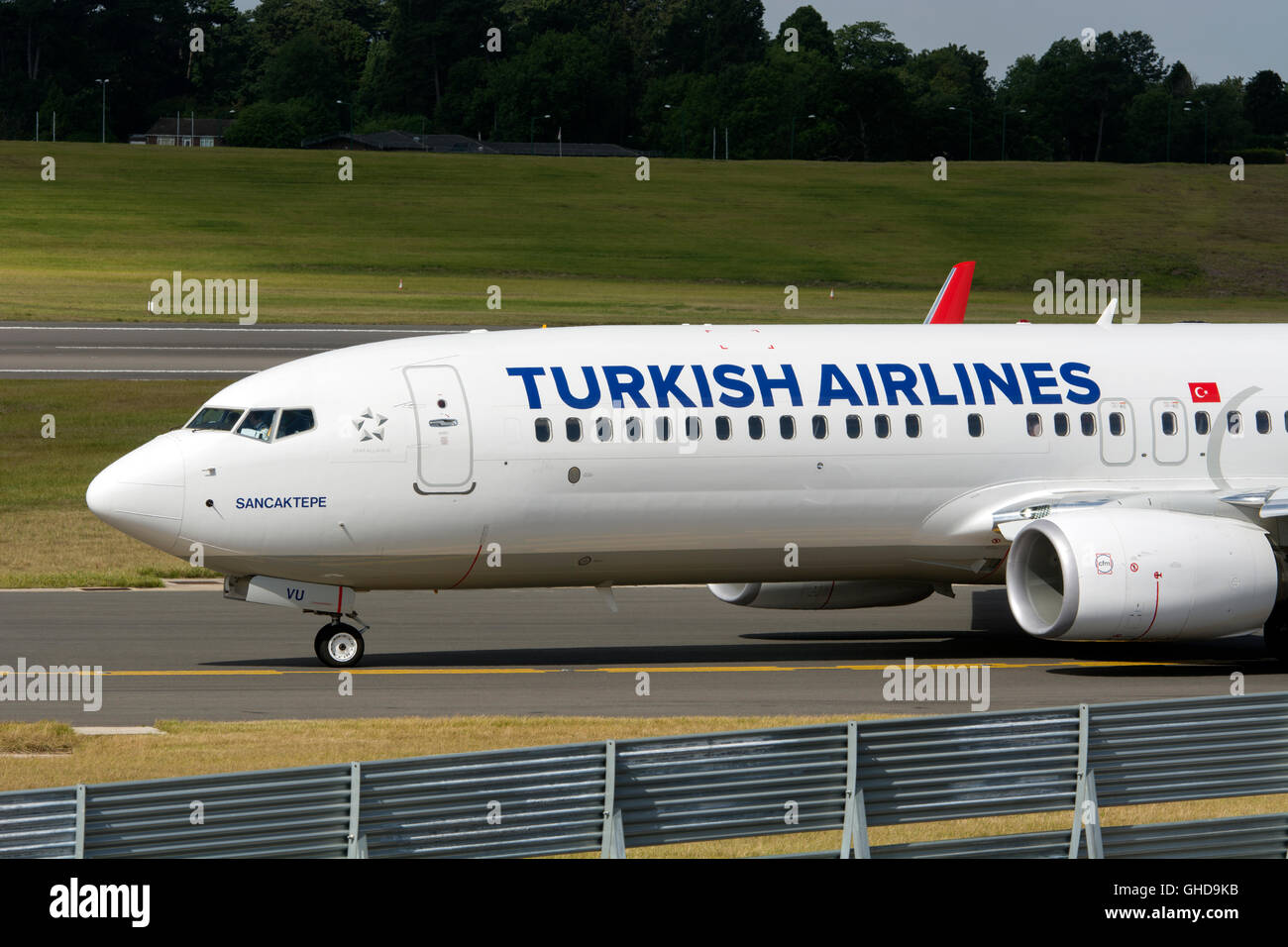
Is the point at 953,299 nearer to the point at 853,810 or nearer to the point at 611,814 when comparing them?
the point at 853,810

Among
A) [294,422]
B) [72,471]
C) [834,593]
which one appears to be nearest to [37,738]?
[294,422]

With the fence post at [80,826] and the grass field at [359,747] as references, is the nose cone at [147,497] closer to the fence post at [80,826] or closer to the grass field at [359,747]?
the grass field at [359,747]

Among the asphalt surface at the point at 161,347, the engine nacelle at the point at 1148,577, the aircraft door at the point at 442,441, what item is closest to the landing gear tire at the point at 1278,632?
the engine nacelle at the point at 1148,577

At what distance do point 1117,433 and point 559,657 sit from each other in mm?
8164

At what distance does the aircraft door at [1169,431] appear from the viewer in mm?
24844

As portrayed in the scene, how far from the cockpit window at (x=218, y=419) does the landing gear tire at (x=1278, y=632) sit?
1402 cm

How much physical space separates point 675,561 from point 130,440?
87.5 ft

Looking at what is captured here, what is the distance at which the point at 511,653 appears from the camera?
2503 cm

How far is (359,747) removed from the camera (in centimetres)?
1853

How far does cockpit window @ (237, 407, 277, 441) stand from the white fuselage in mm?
157

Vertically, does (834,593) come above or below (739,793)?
below

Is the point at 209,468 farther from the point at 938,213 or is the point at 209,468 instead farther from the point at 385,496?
the point at 938,213

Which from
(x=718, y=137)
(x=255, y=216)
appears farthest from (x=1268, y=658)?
(x=718, y=137)

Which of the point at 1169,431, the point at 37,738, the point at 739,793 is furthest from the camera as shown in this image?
the point at 1169,431
